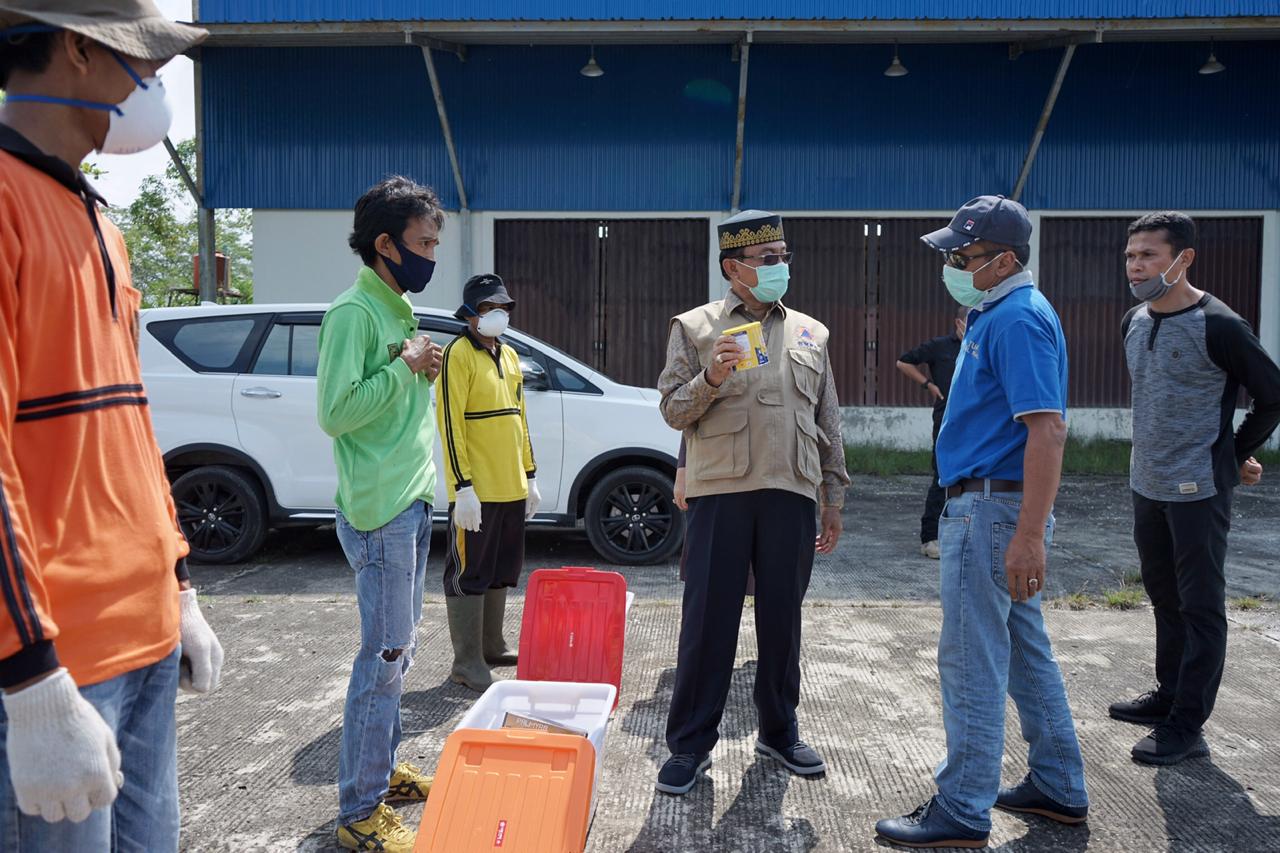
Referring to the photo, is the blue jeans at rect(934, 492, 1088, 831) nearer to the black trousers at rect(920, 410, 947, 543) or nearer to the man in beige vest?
the man in beige vest

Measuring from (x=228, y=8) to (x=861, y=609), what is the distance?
40.2ft

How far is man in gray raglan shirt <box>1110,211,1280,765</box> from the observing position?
4.14 metres

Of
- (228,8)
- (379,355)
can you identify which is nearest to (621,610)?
(379,355)

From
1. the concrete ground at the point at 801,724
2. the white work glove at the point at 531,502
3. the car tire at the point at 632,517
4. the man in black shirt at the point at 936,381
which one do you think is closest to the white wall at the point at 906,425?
the man in black shirt at the point at 936,381

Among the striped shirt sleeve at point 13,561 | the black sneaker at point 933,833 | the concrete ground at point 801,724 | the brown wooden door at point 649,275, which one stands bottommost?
the concrete ground at point 801,724

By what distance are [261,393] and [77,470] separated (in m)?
6.27

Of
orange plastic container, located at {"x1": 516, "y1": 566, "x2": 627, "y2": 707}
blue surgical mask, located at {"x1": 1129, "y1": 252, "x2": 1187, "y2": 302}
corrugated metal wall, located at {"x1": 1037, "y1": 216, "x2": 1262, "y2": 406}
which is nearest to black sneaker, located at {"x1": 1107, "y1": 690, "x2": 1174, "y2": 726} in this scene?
blue surgical mask, located at {"x1": 1129, "y1": 252, "x2": 1187, "y2": 302}

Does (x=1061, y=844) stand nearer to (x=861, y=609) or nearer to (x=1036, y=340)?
(x=1036, y=340)

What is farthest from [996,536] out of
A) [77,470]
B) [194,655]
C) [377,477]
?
[77,470]

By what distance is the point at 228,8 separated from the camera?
13.9 meters

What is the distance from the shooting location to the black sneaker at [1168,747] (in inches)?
159

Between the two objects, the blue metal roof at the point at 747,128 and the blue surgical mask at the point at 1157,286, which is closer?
the blue surgical mask at the point at 1157,286

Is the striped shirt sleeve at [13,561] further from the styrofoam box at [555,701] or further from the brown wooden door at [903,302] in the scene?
the brown wooden door at [903,302]

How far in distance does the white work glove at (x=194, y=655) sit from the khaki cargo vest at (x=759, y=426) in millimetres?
2145
